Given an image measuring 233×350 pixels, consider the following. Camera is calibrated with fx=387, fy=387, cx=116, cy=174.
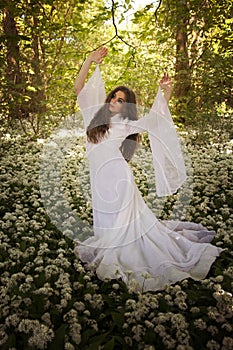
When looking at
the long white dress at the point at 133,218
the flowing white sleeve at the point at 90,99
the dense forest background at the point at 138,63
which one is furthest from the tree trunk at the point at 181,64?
the long white dress at the point at 133,218

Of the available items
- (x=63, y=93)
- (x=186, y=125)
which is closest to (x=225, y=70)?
(x=186, y=125)

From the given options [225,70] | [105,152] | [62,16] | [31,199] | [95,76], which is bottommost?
[31,199]

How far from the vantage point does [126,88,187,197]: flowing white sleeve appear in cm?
402

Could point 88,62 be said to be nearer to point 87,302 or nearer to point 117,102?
point 117,102

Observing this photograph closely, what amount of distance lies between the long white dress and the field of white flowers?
167 mm

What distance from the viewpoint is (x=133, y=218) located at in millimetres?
3838

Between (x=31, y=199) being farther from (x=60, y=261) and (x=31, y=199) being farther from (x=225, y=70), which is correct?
(x=225, y=70)

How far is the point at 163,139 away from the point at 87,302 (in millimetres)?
1828

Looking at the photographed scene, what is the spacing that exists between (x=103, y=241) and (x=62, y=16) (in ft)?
32.3

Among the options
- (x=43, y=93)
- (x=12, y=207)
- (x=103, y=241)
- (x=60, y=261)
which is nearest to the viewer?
(x=60, y=261)

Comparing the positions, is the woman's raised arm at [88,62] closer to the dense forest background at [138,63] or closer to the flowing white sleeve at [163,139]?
the flowing white sleeve at [163,139]

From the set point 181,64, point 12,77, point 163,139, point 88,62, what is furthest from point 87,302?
point 181,64

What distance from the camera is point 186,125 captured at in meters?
10.8

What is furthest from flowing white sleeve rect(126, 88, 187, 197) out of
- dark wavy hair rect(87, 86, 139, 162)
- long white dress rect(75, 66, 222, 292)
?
dark wavy hair rect(87, 86, 139, 162)
